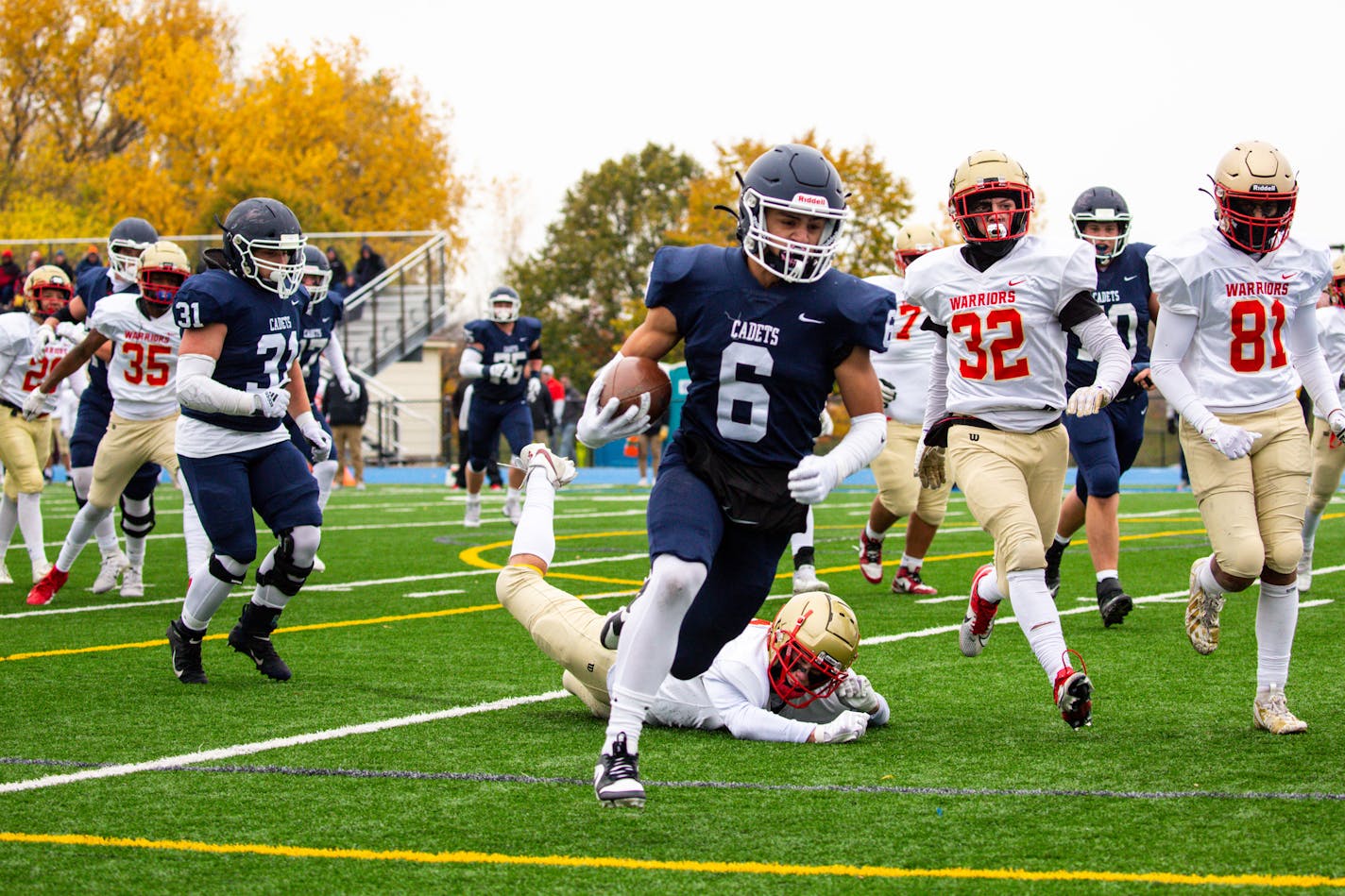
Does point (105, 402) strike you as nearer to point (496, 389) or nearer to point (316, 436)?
point (316, 436)

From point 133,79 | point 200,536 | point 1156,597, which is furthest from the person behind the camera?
point 133,79

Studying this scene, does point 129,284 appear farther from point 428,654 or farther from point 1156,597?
point 1156,597

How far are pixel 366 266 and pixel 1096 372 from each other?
2111cm

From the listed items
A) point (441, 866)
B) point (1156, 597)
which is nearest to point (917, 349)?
point (1156, 597)

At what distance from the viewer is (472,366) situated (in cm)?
1320

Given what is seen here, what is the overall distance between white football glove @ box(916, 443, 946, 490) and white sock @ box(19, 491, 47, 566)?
5.98 metres

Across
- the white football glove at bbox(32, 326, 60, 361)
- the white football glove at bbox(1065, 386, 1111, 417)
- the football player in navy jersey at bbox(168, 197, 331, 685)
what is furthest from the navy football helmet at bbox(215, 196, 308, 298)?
the white football glove at bbox(32, 326, 60, 361)

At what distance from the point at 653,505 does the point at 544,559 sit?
3.45ft

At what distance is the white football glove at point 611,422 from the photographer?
14.2ft

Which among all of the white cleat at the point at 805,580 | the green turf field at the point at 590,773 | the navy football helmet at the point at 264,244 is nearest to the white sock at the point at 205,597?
the green turf field at the point at 590,773

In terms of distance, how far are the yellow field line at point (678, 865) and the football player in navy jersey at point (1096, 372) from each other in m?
4.13

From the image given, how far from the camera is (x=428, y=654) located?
6891 millimetres

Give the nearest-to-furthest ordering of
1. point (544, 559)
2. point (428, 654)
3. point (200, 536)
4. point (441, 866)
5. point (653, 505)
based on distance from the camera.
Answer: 1. point (441, 866)
2. point (653, 505)
3. point (544, 559)
4. point (428, 654)
5. point (200, 536)

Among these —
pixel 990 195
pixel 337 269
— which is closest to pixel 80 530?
pixel 990 195
